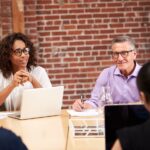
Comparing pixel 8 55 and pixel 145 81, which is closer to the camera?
pixel 145 81

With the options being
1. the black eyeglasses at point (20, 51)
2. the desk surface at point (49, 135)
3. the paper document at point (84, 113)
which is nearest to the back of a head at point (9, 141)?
the desk surface at point (49, 135)

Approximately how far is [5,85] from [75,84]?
1490mm

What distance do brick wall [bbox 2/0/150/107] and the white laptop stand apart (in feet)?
6.07

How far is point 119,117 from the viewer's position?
1596 millimetres

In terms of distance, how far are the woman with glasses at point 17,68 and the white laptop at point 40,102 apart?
397 millimetres

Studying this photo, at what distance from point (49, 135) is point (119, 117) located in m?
0.75

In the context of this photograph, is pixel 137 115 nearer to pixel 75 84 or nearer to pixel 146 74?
pixel 146 74

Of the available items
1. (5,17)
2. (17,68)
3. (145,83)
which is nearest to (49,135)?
(145,83)

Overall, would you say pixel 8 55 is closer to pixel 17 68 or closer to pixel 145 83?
pixel 17 68

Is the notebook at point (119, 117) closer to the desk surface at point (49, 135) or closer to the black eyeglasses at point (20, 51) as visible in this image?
the desk surface at point (49, 135)

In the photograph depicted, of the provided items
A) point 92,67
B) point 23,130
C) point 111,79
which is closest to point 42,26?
point 92,67

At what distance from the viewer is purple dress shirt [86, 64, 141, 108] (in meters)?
3.12

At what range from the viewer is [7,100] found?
3145 millimetres

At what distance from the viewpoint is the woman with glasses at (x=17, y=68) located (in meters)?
3.12
